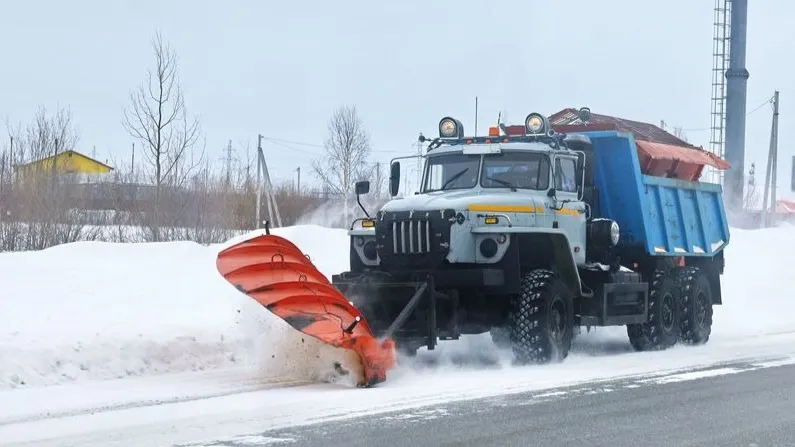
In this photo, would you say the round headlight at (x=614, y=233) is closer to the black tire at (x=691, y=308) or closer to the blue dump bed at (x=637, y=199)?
the blue dump bed at (x=637, y=199)

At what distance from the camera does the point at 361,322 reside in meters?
11.1

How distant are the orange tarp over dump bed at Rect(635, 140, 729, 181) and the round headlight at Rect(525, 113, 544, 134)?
207 cm

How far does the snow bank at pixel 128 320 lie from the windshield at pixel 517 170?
3.32 m

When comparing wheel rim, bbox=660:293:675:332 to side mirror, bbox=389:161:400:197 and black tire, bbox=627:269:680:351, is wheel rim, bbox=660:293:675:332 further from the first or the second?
side mirror, bbox=389:161:400:197

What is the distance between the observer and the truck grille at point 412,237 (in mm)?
12758

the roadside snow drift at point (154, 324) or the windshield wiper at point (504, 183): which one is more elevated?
the windshield wiper at point (504, 183)

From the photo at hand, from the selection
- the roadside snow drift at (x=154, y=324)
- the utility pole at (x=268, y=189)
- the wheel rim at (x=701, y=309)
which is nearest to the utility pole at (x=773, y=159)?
the utility pole at (x=268, y=189)

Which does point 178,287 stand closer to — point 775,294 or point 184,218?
point 184,218

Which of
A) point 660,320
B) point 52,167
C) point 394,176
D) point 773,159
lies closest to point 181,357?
point 394,176

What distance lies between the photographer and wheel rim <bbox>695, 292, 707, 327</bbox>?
16656mm

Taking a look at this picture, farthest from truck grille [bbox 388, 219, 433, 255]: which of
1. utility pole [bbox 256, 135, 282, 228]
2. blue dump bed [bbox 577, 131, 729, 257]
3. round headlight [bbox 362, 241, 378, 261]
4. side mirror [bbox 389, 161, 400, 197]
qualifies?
utility pole [bbox 256, 135, 282, 228]

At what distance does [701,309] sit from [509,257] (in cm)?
518

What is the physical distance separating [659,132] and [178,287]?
8150 millimetres

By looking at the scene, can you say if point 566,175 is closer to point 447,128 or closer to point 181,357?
point 447,128
